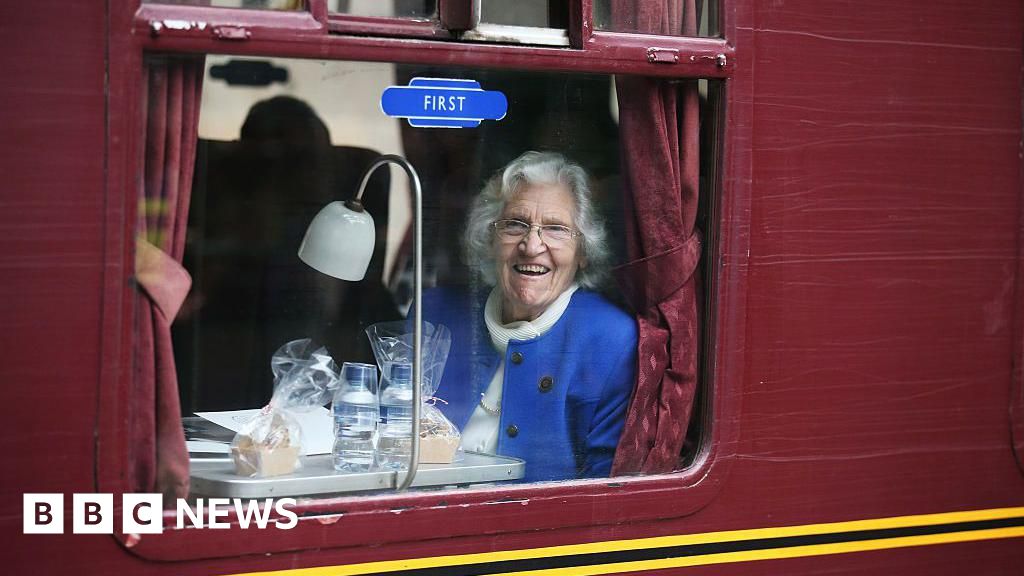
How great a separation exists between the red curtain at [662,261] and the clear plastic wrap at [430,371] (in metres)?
0.39

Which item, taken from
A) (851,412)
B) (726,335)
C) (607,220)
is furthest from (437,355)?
(851,412)

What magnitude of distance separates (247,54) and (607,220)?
2.88 feet

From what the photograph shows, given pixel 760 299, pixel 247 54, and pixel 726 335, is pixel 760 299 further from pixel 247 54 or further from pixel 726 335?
pixel 247 54

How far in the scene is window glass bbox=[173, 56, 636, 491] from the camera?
227cm

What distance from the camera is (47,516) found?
2.00 metres

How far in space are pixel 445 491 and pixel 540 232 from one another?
25.2 inches

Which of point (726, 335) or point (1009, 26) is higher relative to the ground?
point (1009, 26)

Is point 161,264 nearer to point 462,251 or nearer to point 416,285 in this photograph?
point 416,285

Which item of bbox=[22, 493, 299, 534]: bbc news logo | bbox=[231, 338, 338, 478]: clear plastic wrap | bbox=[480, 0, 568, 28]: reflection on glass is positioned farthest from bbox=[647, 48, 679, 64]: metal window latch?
bbox=[22, 493, 299, 534]: bbc news logo

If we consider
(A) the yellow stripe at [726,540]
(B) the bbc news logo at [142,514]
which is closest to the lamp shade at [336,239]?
(B) the bbc news logo at [142,514]

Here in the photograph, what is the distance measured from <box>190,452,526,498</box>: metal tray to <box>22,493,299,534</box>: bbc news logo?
0.04 meters

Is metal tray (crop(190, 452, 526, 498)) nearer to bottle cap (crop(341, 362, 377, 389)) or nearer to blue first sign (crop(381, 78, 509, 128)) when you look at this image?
bottle cap (crop(341, 362, 377, 389))

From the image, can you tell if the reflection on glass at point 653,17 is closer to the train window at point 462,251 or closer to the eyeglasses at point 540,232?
the train window at point 462,251

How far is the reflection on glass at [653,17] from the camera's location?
2412mm
